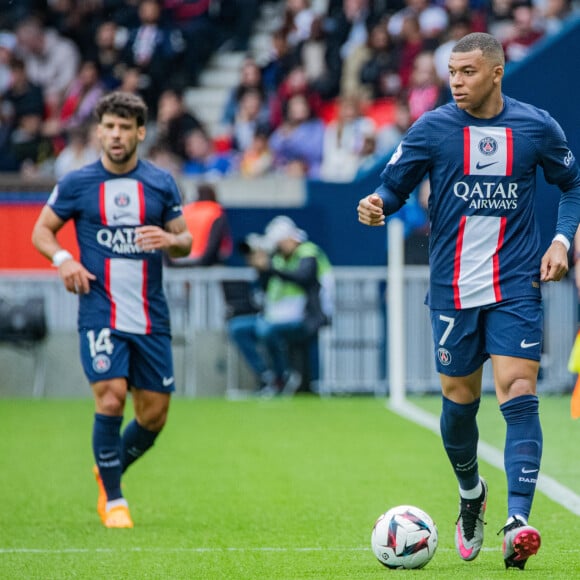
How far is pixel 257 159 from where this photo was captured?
19.1 m

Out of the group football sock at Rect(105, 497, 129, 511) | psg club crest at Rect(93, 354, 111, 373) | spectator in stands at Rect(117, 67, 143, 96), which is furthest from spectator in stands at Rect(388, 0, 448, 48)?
football sock at Rect(105, 497, 129, 511)

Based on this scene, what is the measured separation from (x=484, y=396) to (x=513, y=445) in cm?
938

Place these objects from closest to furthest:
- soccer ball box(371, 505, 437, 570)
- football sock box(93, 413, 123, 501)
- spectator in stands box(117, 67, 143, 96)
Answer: soccer ball box(371, 505, 437, 570) → football sock box(93, 413, 123, 501) → spectator in stands box(117, 67, 143, 96)

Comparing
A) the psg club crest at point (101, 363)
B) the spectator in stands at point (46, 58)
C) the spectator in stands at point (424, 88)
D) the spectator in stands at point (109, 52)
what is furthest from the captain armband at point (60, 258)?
the spectator in stands at point (46, 58)

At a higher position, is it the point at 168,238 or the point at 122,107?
the point at 122,107

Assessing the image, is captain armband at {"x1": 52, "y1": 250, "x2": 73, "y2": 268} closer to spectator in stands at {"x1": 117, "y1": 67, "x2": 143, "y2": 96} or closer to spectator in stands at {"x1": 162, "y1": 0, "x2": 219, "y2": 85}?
spectator in stands at {"x1": 117, "y1": 67, "x2": 143, "y2": 96}

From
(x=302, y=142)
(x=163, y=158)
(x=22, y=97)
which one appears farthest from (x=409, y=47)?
(x=22, y=97)

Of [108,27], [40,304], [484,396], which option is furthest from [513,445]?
[108,27]

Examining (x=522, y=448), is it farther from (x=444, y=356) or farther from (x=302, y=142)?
(x=302, y=142)

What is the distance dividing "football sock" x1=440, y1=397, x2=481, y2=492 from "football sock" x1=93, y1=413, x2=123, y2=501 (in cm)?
217

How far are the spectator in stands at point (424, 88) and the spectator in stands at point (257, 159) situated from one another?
2.08m

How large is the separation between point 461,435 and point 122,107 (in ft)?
8.84

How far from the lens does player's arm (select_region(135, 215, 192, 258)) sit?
7754 mm

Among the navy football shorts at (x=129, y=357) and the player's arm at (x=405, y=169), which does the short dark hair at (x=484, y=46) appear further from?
the navy football shorts at (x=129, y=357)
